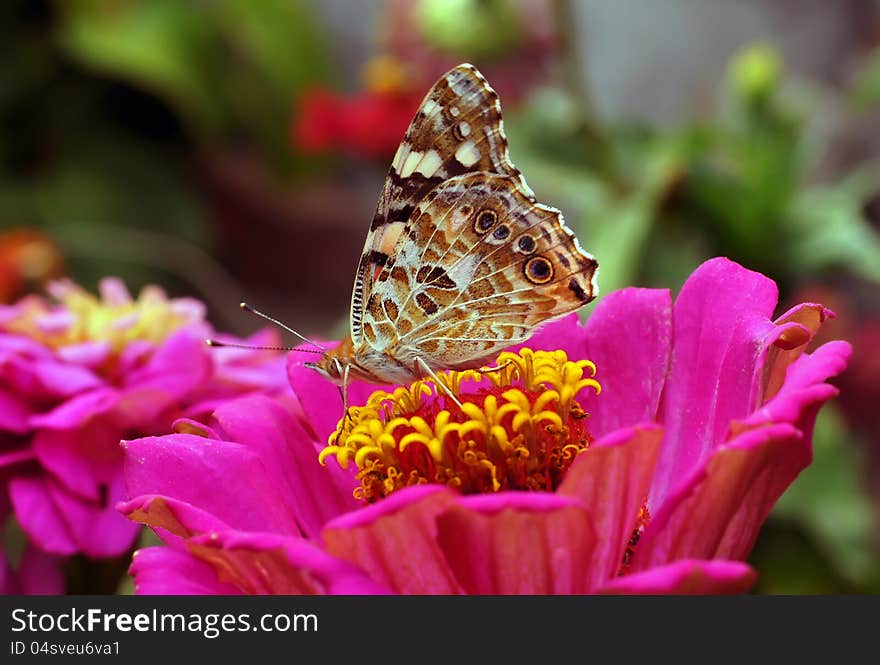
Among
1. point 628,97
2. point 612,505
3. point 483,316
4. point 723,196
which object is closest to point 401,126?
point 723,196

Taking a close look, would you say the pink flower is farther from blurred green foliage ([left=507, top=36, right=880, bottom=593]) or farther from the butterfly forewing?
blurred green foliage ([left=507, top=36, right=880, bottom=593])

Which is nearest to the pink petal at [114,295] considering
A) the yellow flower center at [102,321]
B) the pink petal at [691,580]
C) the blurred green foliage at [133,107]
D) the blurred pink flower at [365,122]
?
the yellow flower center at [102,321]

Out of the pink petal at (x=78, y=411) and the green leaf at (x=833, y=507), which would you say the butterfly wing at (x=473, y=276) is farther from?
the green leaf at (x=833, y=507)

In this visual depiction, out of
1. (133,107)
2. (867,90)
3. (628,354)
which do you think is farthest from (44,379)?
(133,107)

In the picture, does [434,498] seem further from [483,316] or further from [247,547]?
[483,316]

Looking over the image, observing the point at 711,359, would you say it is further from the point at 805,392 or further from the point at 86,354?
the point at 86,354

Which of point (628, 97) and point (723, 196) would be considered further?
point (628, 97)
